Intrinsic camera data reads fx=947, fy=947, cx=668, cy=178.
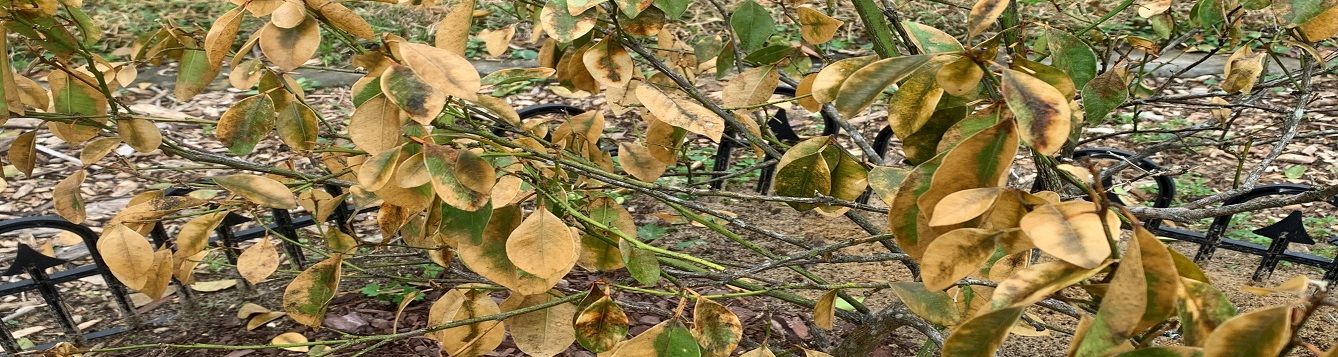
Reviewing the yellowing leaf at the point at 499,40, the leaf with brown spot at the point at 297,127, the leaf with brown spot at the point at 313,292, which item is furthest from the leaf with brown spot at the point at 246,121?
the yellowing leaf at the point at 499,40

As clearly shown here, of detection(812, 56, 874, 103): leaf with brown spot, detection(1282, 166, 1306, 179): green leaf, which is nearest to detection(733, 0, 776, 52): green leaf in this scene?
detection(812, 56, 874, 103): leaf with brown spot

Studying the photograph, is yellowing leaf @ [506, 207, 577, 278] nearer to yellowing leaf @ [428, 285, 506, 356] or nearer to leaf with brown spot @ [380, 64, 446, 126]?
leaf with brown spot @ [380, 64, 446, 126]

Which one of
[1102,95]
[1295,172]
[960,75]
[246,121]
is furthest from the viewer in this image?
[1295,172]

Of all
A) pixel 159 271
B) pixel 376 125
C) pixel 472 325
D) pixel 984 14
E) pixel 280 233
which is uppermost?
pixel 984 14

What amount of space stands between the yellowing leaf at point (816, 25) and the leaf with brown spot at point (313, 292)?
714 millimetres

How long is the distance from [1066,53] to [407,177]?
0.76 metres

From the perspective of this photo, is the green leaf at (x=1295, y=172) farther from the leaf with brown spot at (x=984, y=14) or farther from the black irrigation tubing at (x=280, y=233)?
the leaf with brown spot at (x=984, y=14)

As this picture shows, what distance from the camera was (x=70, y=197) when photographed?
4.90 ft

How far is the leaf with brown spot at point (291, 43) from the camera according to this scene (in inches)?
38.3

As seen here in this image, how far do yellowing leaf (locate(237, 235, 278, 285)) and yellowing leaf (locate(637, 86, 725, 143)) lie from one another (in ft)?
2.33

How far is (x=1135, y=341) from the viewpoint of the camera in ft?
3.11

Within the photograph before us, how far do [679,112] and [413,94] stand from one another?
358mm

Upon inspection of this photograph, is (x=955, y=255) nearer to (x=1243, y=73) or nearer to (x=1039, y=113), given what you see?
(x=1039, y=113)

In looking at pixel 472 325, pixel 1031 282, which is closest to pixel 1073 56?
A: pixel 1031 282
